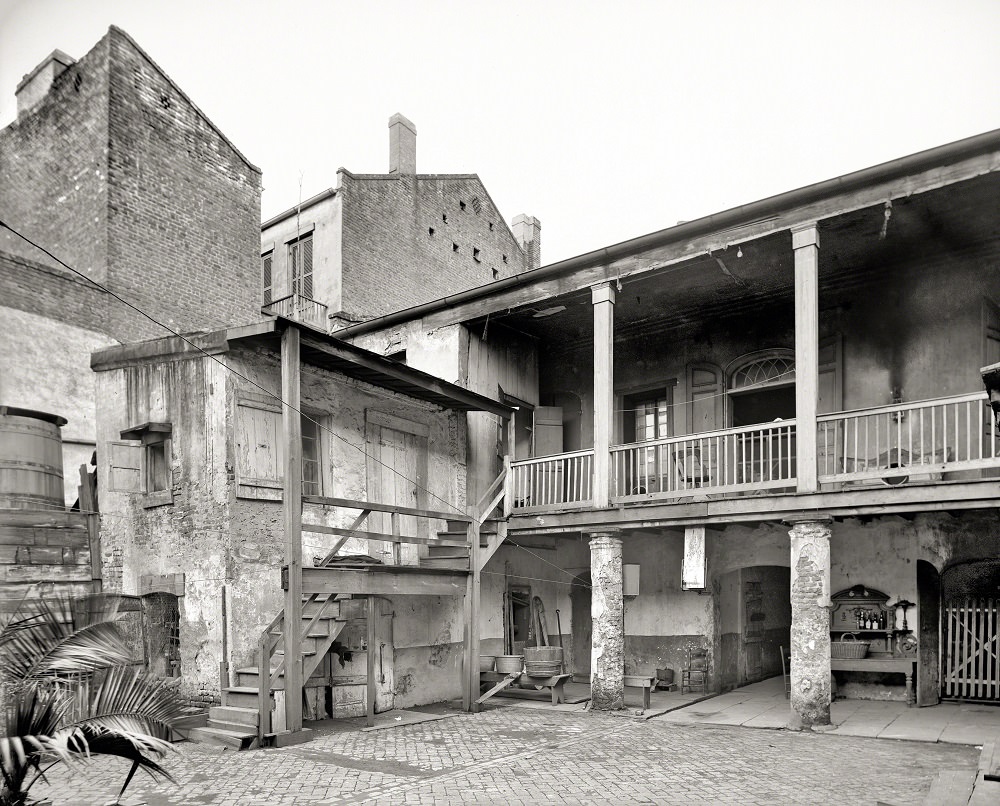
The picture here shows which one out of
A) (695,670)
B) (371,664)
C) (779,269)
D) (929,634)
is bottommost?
(695,670)

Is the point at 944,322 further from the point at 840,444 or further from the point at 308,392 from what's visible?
the point at 308,392

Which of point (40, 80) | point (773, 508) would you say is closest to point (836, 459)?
point (773, 508)

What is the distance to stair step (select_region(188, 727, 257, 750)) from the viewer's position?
9.68 m

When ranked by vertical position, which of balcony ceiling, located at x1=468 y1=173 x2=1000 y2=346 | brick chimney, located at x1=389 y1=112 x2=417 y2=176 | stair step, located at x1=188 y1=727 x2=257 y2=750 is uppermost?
brick chimney, located at x1=389 y1=112 x2=417 y2=176

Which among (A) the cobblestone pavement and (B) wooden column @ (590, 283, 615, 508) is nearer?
(A) the cobblestone pavement

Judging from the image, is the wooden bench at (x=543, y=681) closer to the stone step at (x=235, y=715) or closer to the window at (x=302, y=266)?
the stone step at (x=235, y=715)

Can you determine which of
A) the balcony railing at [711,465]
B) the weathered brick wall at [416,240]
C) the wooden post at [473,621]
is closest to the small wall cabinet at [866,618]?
the balcony railing at [711,465]

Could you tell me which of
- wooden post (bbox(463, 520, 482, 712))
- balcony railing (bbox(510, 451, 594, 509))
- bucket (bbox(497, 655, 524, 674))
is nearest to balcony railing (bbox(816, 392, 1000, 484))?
balcony railing (bbox(510, 451, 594, 509))

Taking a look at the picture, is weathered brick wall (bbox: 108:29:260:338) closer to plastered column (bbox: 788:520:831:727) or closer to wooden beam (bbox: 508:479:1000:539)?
wooden beam (bbox: 508:479:1000:539)

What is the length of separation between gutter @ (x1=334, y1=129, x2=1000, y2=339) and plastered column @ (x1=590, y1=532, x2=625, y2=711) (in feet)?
14.5

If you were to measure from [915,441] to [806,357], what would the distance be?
316 cm

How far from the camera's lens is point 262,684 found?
32.0 ft

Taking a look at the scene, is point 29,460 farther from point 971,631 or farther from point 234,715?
point 971,631

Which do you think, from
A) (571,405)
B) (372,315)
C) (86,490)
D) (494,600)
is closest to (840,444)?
(571,405)
